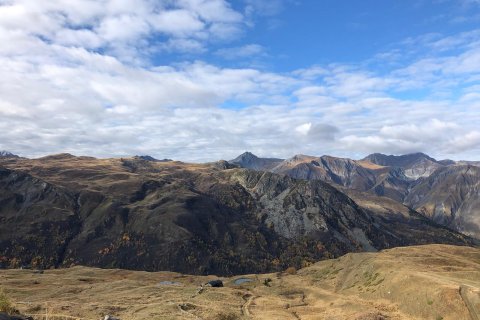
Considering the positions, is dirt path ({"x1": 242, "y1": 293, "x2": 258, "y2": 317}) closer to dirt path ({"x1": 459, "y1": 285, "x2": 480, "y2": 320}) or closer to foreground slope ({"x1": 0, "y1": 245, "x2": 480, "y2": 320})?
foreground slope ({"x1": 0, "y1": 245, "x2": 480, "y2": 320})

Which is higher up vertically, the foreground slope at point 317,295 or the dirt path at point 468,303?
the dirt path at point 468,303

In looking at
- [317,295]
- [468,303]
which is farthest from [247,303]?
[468,303]

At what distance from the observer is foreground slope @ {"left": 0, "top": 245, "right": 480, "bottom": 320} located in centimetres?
6248

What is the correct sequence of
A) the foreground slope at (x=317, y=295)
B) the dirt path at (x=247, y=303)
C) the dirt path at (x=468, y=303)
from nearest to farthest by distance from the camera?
1. the dirt path at (x=468, y=303)
2. the foreground slope at (x=317, y=295)
3. the dirt path at (x=247, y=303)

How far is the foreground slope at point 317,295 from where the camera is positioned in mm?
62481

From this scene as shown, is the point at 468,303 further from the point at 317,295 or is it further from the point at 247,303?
the point at 247,303

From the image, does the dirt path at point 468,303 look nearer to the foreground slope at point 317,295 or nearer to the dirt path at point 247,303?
the foreground slope at point 317,295

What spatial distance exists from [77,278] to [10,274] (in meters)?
23.4

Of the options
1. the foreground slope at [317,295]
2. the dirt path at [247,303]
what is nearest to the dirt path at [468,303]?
the foreground slope at [317,295]

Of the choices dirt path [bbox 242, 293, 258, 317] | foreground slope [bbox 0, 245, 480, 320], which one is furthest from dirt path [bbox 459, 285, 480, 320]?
dirt path [bbox 242, 293, 258, 317]

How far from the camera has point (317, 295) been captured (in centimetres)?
9188

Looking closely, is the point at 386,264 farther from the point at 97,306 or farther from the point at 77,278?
the point at 77,278

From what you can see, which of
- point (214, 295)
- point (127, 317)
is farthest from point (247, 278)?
point (127, 317)

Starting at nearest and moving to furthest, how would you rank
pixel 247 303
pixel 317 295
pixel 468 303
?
pixel 468 303, pixel 247 303, pixel 317 295
